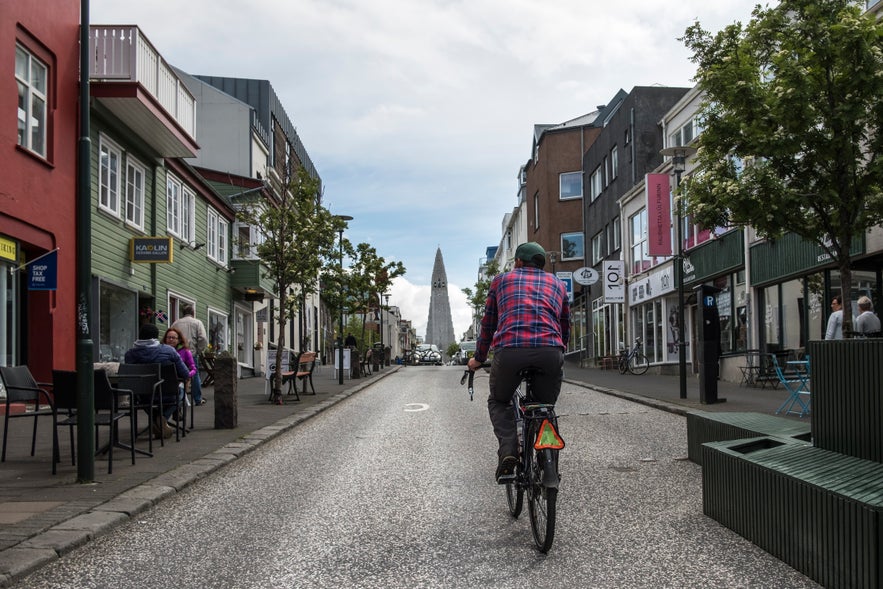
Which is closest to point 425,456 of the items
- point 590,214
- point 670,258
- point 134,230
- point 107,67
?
point 107,67

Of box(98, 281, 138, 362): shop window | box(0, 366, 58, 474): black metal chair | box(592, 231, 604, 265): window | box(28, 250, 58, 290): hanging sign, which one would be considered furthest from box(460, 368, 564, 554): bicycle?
box(592, 231, 604, 265): window

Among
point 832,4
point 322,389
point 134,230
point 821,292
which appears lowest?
point 322,389

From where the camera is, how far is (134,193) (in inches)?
832

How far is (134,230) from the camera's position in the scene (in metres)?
20.9

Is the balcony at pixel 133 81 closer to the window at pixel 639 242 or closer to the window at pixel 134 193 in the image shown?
the window at pixel 134 193

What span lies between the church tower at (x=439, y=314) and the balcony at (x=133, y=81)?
142646 mm

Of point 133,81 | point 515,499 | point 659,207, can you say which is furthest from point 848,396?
point 659,207

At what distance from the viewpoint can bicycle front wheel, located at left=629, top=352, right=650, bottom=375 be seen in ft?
103

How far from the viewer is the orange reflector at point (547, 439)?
512cm

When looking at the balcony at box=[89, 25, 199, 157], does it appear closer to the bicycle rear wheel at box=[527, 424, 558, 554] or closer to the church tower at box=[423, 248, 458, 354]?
the bicycle rear wheel at box=[527, 424, 558, 554]

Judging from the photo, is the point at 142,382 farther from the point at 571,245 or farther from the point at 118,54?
the point at 571,245

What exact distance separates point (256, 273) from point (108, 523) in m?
26.7

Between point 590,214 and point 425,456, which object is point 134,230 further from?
point 590,214

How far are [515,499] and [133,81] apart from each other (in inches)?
578
